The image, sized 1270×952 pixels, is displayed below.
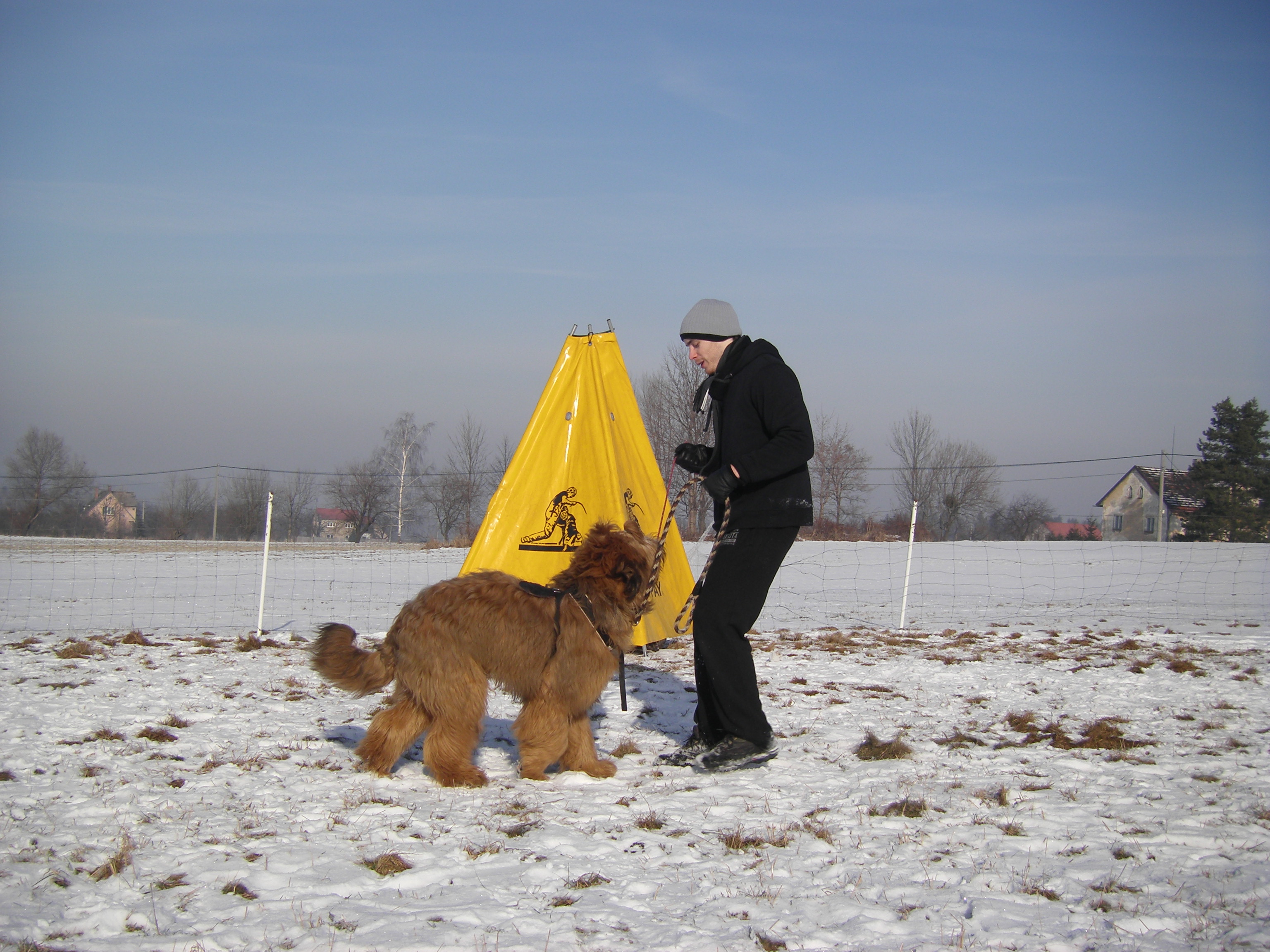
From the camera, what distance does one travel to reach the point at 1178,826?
125 inches

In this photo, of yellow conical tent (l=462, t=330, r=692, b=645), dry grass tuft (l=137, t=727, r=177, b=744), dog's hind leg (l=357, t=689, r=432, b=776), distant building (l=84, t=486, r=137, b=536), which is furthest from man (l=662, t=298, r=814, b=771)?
distant building (l=84, t=486, r=137, b=536)

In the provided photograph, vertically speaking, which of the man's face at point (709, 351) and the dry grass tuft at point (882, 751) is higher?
the man's face at point (709, 351)

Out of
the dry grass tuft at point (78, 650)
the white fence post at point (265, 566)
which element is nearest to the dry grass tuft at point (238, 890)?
the dry grass tuft at point (78, 650)

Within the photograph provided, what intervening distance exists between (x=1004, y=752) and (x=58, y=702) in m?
5.56

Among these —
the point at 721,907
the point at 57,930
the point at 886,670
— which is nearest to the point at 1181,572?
the point at 886,670

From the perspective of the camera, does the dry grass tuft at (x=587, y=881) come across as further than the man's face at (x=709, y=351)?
No

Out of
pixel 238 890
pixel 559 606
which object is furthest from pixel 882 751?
pixel 238 890

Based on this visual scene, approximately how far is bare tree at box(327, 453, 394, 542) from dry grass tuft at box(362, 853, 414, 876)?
3125 centimetres

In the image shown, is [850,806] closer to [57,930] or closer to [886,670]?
[57,930]

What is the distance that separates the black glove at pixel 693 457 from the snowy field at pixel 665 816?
163 centimetres

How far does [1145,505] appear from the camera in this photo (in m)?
42.0

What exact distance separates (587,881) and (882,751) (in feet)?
7.08

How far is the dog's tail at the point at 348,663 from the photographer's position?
403 centimetres

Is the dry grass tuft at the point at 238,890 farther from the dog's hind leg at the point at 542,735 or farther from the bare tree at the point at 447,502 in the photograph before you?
the bare tree at the point at 447,502
